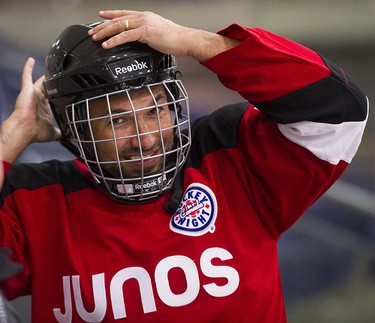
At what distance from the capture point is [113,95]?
1.19 metres

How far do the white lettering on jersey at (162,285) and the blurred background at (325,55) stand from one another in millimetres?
588

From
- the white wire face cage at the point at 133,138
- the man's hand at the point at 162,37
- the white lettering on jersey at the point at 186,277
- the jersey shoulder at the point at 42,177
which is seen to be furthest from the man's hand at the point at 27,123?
the white lettering on jersey at the point at 186,277

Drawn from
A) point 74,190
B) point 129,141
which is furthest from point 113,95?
point 74,190

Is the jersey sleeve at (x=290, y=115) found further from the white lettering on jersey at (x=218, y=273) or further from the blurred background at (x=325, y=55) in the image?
the blurred background at (x=325, y=55)

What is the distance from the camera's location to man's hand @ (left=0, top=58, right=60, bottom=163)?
135cm

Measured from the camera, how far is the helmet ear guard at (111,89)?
119 centimetres

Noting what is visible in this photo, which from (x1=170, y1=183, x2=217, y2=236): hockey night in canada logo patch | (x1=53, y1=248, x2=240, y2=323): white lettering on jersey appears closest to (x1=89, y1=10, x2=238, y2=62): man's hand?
(x1=170, y1=183, x2=217, y2=236): hockey night in canada logo patch

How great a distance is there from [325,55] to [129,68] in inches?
33.9

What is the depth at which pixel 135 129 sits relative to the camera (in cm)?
120

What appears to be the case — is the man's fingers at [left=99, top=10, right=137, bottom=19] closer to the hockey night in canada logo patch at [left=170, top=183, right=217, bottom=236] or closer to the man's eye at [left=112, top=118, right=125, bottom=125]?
the man's eye at [left=112, top=118, right=125, bottom=125]

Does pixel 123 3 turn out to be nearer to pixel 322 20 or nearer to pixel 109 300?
pixel 322 20

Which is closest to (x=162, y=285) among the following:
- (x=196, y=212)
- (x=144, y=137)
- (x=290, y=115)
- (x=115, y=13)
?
(x=196, y=212)

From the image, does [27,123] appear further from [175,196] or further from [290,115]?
[290,115]

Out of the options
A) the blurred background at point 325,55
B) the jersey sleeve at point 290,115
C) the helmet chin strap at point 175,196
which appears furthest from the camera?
the blurred background at point 325,55
